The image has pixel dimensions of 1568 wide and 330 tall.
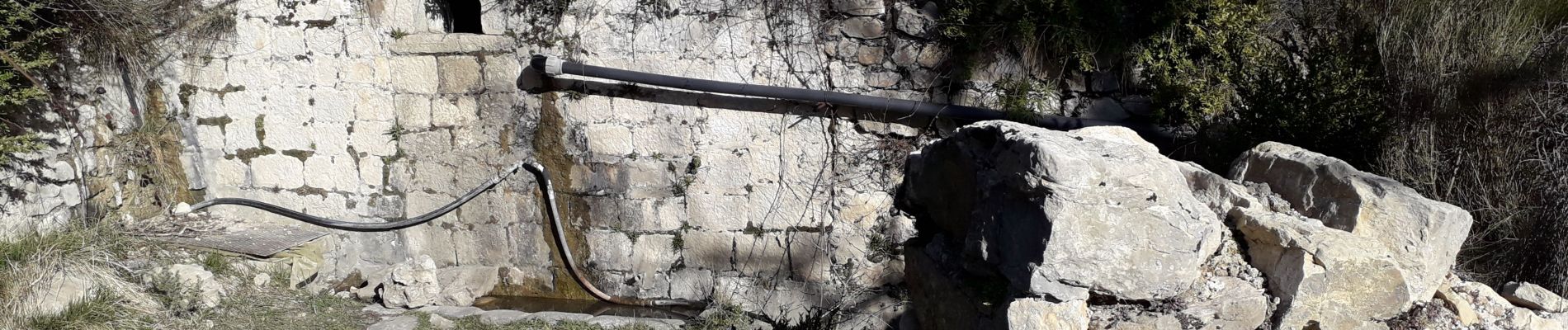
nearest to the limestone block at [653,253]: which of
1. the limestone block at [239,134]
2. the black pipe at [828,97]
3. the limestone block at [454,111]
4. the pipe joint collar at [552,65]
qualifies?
the black pipe at [828,97]

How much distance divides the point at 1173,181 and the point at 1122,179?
18 cm

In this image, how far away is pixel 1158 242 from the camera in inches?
78.5

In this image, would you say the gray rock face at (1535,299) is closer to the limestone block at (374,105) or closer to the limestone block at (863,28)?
the limestone block at (863,28)

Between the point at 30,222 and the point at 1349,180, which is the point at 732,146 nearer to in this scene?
the point at 1349,180

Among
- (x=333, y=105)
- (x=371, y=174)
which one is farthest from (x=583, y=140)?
(x=333, y=105)

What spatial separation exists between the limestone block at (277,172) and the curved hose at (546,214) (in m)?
0.13

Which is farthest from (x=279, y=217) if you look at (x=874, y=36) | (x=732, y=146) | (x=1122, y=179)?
(x=1122, y=179)

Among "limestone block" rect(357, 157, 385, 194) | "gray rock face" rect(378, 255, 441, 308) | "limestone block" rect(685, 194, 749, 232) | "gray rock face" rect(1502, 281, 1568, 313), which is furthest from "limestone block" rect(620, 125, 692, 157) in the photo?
"gray rock face" rect(1502, 281, 1568, 313)

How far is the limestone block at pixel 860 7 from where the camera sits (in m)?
3.97

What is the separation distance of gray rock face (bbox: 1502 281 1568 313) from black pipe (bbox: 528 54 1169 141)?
1358 mm

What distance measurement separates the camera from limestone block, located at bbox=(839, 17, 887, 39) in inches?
157

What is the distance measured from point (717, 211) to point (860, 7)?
1211mm

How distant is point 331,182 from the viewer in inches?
185

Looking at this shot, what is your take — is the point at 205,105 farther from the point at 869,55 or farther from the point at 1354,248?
the point at 1354,248
